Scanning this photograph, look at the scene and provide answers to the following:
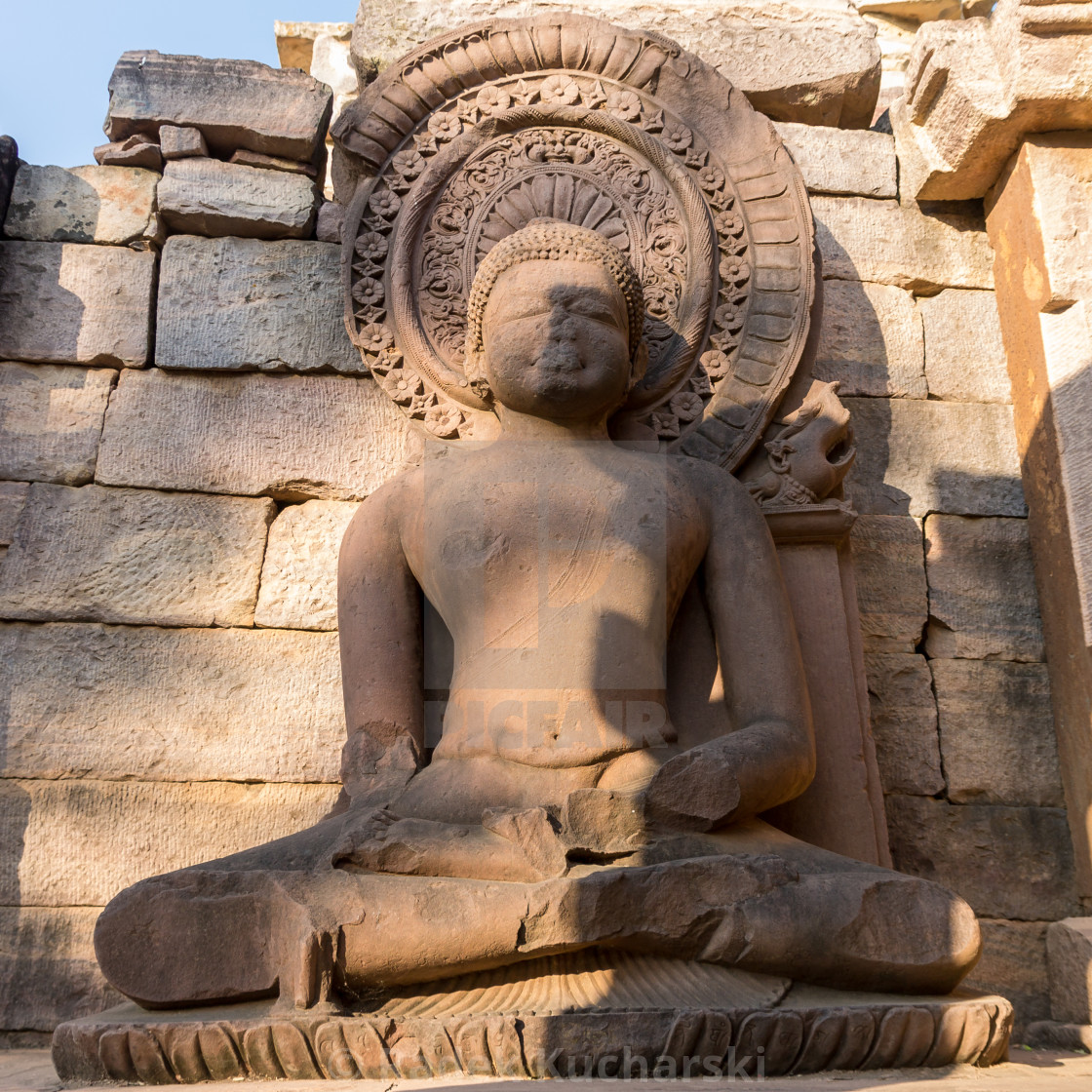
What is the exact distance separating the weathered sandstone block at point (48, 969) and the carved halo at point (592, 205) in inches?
85.3

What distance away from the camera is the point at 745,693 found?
142 inches

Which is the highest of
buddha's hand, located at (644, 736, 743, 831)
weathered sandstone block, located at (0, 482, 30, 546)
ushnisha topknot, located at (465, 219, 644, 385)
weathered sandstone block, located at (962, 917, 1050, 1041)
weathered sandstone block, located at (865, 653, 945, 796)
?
ushnisha topknot, located at (465, 219, 644, 385)

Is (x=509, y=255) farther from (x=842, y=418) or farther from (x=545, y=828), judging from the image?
(x=545, y=828)

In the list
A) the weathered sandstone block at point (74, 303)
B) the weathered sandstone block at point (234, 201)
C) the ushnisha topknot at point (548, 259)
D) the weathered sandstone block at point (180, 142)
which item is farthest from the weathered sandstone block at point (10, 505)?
the ushnisha topknot at point (548, 259)

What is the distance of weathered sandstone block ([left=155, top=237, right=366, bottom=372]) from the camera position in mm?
4703

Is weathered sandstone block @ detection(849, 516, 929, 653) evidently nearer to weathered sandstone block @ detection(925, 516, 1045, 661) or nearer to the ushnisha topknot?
weathered sandstone block @ detection(925, 516, 1045, 661)

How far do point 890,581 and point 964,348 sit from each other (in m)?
1.17

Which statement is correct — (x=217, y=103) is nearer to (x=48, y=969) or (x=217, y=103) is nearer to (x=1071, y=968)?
(x=48, y=969)

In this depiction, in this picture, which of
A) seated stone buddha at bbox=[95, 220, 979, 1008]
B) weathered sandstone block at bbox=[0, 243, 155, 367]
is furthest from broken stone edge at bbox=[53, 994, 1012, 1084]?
weathered sandstone block at bbox=[0, 243, 155, 367]

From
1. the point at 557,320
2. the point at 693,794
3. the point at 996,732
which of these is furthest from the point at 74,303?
the point at 996,732

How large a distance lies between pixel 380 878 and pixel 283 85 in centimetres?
364

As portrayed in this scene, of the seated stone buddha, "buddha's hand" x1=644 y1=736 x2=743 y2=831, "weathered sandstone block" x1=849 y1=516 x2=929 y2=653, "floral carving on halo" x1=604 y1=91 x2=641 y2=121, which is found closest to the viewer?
the seated stone buddha

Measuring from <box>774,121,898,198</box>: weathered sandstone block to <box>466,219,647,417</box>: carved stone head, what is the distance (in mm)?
1608

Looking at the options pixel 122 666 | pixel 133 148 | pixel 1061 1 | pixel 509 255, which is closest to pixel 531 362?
pixel 509 255
